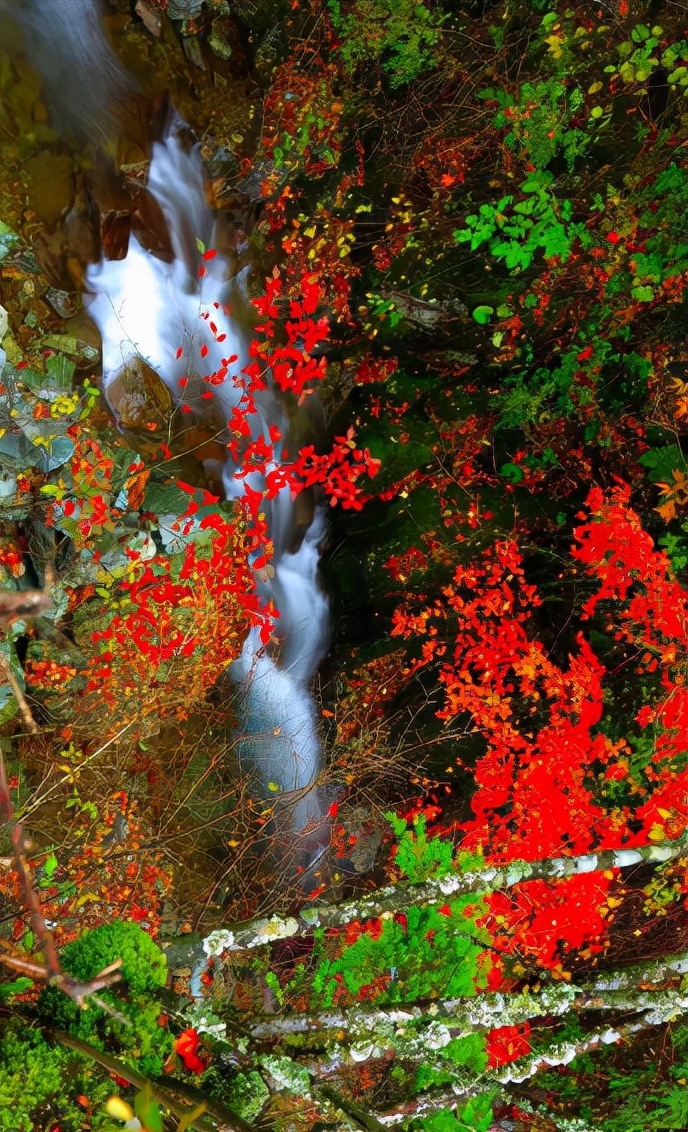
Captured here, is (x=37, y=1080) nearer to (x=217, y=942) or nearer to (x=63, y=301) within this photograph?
(x=217, y=942)

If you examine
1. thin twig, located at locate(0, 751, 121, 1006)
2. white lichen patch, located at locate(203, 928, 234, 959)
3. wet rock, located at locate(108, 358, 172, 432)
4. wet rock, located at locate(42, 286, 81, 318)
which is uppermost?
wet rock, located at locate(42, 286, 81, 318)

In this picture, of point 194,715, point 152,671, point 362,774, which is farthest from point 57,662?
point 362,774

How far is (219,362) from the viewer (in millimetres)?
9141

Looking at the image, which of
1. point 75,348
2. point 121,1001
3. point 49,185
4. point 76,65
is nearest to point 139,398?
point 75,348

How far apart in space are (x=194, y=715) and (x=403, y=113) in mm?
8097

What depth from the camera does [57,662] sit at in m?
8.07

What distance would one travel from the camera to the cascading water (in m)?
7.79

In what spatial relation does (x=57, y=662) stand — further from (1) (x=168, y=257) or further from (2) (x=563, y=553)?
(2) (x=563, y=553)

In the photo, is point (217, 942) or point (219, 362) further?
point (219, 362)

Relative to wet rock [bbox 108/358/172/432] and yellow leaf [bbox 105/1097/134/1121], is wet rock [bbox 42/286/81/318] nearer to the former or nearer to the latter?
wet rock [bbox 108/358/172/432]

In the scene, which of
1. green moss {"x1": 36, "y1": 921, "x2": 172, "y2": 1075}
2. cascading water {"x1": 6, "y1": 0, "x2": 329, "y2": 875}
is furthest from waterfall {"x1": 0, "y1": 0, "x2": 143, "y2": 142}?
green moss {"x1": 36, "y1": 921, "x2": 172, "y2": 1075}

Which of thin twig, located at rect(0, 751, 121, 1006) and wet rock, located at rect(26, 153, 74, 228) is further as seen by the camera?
wet rock, located at rect(26, 153, 74, 228)

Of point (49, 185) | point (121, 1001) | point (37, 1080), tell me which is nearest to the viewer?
point (37, 1080)

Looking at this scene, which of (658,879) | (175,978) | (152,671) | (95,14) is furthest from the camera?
(658,879)
